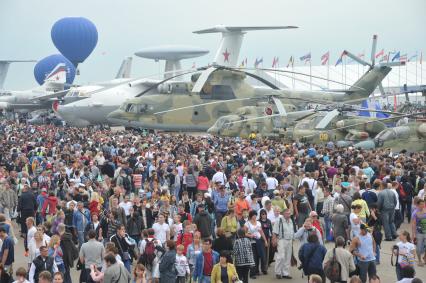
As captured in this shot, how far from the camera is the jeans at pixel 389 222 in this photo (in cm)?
1404

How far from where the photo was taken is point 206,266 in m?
10.1

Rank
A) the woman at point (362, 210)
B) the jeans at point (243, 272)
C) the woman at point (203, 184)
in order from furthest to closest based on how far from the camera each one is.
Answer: the woman at point (203, 184)
the woman at point (362, 210)
the jeans at point (243, 272)

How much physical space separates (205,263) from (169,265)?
52cm

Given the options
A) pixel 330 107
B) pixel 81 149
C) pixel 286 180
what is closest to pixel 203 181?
pixel 286 180

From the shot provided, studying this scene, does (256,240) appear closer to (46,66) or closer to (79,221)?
(79,221)

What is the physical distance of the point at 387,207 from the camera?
1391 cm

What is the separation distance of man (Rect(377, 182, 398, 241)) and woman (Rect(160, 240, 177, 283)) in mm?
5443

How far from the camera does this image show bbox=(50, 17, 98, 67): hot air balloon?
285 feet

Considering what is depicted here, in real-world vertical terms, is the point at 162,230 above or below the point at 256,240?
above

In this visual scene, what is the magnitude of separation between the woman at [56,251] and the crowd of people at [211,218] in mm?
17

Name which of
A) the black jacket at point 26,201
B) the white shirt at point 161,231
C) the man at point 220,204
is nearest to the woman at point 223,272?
the white shirt at point 161,231

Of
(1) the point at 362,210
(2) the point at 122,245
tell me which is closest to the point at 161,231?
(2) the point at 122,245

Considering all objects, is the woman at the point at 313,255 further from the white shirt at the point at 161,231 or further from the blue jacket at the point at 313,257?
the white shirt at the point at 161,231

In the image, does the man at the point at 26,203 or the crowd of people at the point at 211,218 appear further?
the man at the point at 26,203
